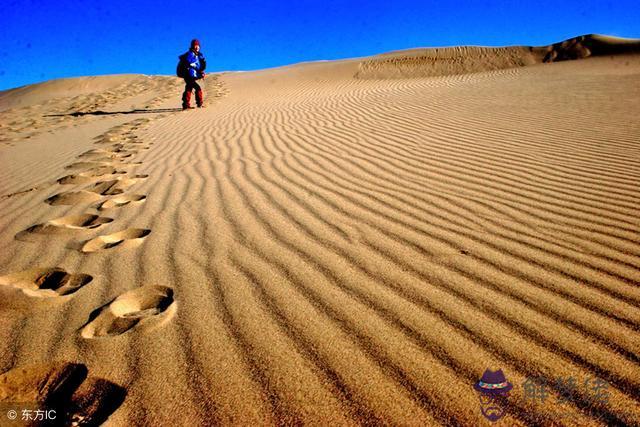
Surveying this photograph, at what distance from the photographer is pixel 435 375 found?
1191 millimetres

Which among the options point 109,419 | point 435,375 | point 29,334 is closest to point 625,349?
point 435,375

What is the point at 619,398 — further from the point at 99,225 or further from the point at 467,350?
the point at 99,225

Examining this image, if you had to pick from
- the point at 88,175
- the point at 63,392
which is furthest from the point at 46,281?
the point at 88,175

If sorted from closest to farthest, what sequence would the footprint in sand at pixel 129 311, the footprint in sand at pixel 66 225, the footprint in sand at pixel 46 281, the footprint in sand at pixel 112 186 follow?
the footprint in sand at pixel 129 311, the footprint in sand at pixel 46 281, the footprint in sand at pixel 66 225, the footprint in sand at pixel 112 186

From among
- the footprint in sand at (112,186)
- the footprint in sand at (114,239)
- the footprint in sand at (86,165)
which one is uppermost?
the footprint in sand at (86,165)

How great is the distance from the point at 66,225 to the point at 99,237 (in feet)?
1.50

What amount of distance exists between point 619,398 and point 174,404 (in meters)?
1.29

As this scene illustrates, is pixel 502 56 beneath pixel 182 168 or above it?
above

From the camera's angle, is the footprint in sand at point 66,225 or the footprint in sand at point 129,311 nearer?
the footprint in sand at point 129,311

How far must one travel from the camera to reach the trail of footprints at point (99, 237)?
1.55 meters

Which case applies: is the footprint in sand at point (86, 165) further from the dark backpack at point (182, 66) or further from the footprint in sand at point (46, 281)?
the dark backpack at point (182, 66)

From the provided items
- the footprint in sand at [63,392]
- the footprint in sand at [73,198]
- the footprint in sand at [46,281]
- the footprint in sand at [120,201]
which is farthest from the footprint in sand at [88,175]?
the footprint in sand at [63,392]

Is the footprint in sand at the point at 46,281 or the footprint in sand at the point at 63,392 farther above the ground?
the footprint in sand at the point at 46,281

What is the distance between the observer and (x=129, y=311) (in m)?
1.61
